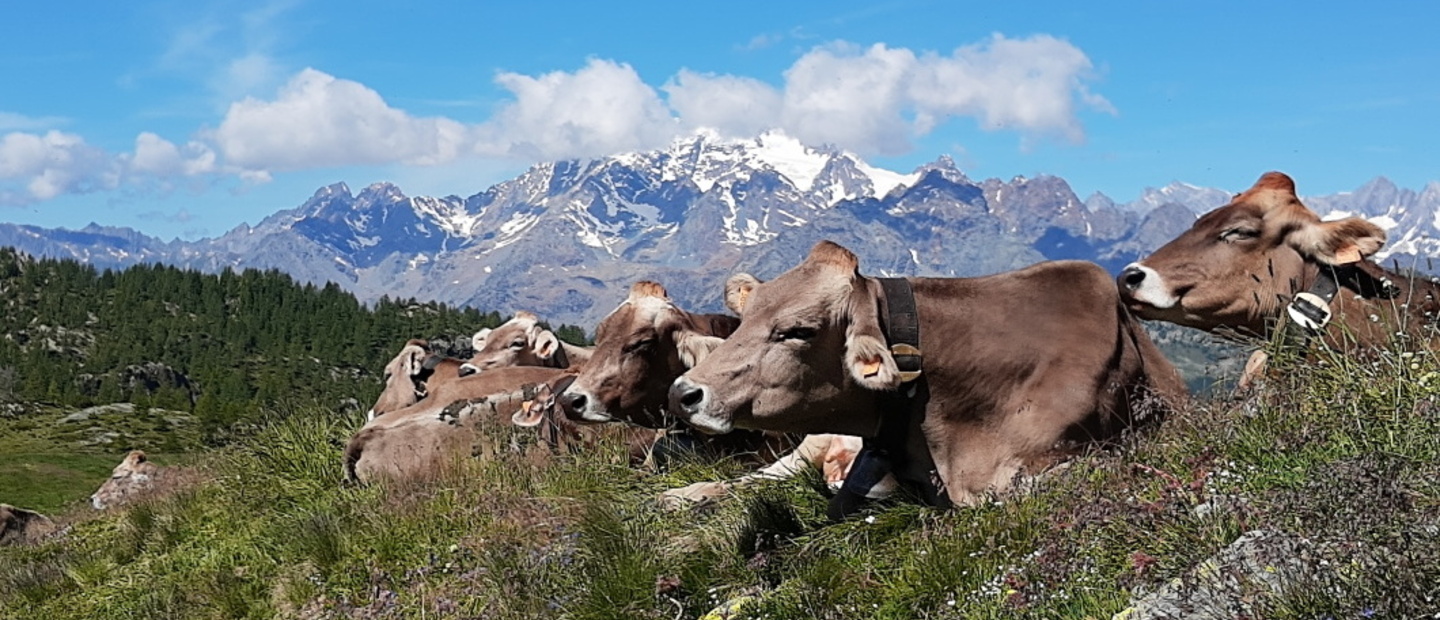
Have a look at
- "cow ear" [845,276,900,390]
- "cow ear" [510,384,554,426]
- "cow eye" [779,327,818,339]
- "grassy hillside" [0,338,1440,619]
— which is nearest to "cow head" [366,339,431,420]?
"cow ear" [510,384,554,426]

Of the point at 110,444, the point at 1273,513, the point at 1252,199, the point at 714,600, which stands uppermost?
the point at 1252,199

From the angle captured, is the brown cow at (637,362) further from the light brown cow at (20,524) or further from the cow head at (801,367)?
the light brown cow at (20,524)

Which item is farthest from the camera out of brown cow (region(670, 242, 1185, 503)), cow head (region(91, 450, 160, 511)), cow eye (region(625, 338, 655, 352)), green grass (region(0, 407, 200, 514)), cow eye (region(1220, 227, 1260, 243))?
green grass (region(0, 407, 200, 514))

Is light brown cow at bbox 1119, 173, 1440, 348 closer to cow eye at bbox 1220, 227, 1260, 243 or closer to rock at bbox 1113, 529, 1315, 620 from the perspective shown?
cow eye at bbox 1220, 227, 1260, 243

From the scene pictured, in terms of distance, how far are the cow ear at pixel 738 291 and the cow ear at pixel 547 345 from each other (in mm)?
10503

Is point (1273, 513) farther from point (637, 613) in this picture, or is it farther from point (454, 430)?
point (454, 430)

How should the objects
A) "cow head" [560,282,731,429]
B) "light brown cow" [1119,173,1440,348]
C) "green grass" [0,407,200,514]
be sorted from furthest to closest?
"green grass" [0,407,200,514] < "cow head" [560,282,731,429] < "light brown cow" [1119,173,1440,348]

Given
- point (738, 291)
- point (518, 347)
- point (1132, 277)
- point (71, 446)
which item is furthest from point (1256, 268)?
point (71, 446)

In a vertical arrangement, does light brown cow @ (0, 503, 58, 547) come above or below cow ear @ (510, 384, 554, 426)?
below

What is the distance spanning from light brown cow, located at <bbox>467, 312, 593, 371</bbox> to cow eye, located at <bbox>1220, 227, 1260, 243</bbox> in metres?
11.3

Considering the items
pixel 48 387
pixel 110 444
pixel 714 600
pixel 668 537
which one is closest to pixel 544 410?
pixel 668 537

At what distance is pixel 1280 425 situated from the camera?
6684 mm

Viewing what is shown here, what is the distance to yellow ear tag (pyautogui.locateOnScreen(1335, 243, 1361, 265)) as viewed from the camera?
31.6 ft

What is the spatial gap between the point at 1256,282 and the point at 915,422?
314 centimetres
